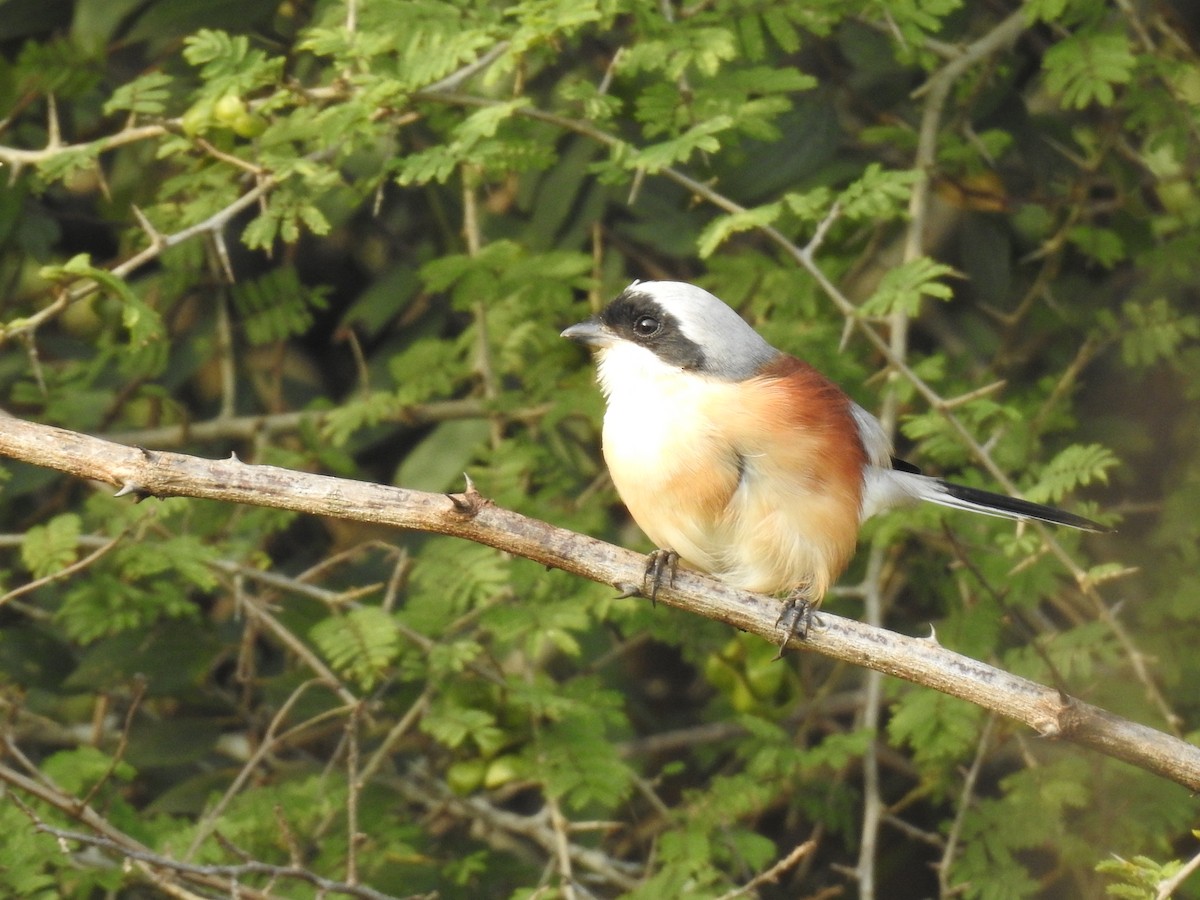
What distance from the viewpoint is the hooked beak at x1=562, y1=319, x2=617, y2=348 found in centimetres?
374

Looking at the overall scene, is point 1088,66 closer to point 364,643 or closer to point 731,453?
point 731,453

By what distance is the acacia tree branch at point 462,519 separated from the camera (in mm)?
2719

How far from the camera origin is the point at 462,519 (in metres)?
2.74

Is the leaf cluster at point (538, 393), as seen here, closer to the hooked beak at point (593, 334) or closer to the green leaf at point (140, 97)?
the green leaf at point (140, 97)

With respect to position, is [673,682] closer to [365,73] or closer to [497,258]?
[497,258]

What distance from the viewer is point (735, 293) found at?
4395 millimetres

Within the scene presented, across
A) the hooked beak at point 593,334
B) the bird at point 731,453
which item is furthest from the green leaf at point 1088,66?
the hooked beak at point 593,334

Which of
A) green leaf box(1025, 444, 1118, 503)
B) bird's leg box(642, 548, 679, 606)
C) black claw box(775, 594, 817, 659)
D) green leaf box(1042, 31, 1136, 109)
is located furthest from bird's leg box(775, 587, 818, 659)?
green leaf box(1042, 31, 1136, 109)

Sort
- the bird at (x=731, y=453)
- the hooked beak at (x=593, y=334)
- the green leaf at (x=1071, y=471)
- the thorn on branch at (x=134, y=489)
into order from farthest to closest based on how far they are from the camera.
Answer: the hooked beak at (x=593, y=334), the green leaf at (x=1071, y=471), the bird at (x=731, y=453), the thorn on branch at (x=134, y=489)

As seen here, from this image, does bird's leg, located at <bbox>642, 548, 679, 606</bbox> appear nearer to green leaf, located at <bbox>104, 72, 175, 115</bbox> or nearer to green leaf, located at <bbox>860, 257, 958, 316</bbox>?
green leaf, located at <bbox>860, 257, 958, 316</bbox>

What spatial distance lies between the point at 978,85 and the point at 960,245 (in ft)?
3.24

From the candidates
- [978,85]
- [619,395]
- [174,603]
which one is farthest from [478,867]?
[978,85]

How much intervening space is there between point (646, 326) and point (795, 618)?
2.98ft

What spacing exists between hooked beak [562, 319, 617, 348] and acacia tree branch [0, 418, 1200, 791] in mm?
1007
